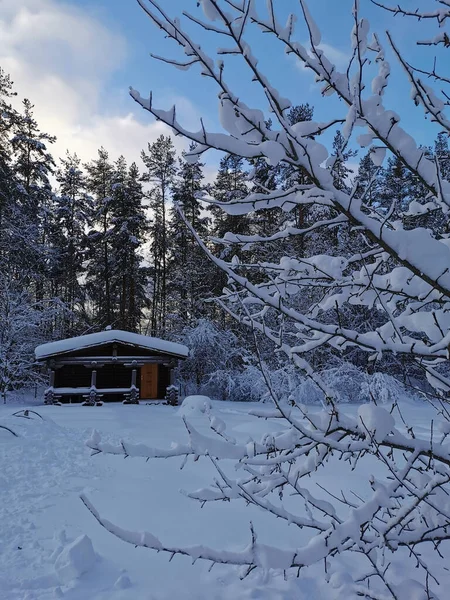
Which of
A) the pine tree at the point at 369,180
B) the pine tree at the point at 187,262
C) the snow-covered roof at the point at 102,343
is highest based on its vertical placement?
the pine tree at the point at 187,262

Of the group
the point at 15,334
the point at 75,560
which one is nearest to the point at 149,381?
the point at 15,334

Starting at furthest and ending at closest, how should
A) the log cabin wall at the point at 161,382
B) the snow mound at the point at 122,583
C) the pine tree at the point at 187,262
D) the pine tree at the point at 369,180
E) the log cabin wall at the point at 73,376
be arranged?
the pine tree at the point at 187,262 → the log cabin wall at the point at 161,382 → the log cabin wall at the point at 73,376 → the snow mound at the point at 122,583 → the pine tree at the point at 369,180

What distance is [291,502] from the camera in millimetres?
5246

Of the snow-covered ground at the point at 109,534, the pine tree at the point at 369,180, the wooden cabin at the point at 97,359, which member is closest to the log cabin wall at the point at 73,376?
the wooden cabin at the point at 97,359

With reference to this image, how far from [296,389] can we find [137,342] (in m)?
7.41

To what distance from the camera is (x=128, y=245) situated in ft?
90.3

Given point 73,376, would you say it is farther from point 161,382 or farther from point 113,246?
point 113,246

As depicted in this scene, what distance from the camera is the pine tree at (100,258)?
28.2 metres

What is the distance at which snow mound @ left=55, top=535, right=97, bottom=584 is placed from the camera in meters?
3.22

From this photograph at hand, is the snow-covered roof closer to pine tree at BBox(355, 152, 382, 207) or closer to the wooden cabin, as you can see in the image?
the wooden cabin

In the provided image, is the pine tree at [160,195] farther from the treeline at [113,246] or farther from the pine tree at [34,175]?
the pine tree at [34,175]

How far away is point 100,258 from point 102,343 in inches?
493

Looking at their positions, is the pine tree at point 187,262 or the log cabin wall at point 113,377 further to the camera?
the pine tree at point 187,262

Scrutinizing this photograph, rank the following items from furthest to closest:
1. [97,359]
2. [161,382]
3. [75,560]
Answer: [161,382] → [97,359] → [75,560]
